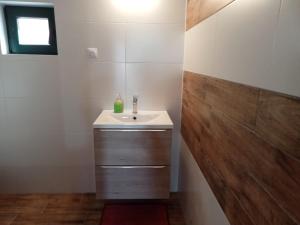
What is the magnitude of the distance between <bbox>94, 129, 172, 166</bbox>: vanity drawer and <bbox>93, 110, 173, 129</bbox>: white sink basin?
4 cm

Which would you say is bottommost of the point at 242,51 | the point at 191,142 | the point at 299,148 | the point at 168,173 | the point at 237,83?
the point at 168,173

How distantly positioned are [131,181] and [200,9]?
1.32 metres

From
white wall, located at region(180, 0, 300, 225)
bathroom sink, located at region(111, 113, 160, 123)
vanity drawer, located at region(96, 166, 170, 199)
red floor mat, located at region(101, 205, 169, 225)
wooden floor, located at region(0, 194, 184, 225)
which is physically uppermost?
white wall, located at region(180, 0, 300, 225)

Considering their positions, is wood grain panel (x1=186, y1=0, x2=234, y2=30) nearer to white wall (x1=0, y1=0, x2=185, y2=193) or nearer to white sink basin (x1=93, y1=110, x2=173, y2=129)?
white wall (x1=0, y1=0, x2=185, y2=193)

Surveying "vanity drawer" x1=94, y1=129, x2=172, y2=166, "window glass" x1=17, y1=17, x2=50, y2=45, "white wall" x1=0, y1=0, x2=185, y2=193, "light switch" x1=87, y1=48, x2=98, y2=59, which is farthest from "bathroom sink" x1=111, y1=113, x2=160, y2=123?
"window glass" x1=17, y1=17, x2=50, y2=45

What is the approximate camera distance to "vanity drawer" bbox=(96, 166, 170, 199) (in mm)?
1729

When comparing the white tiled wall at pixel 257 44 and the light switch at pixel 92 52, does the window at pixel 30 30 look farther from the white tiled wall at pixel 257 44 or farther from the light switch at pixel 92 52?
the white tiled wall at pixel 257 44

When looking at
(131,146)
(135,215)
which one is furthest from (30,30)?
(135,215)

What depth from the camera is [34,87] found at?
1988 mm

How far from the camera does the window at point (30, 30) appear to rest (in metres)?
1.96

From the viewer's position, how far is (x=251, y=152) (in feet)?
2.57

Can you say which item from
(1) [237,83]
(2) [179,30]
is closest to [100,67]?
(2) [179,30]

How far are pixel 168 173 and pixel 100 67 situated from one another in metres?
1.06

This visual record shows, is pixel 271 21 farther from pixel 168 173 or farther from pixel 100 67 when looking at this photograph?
pixel 100 67
